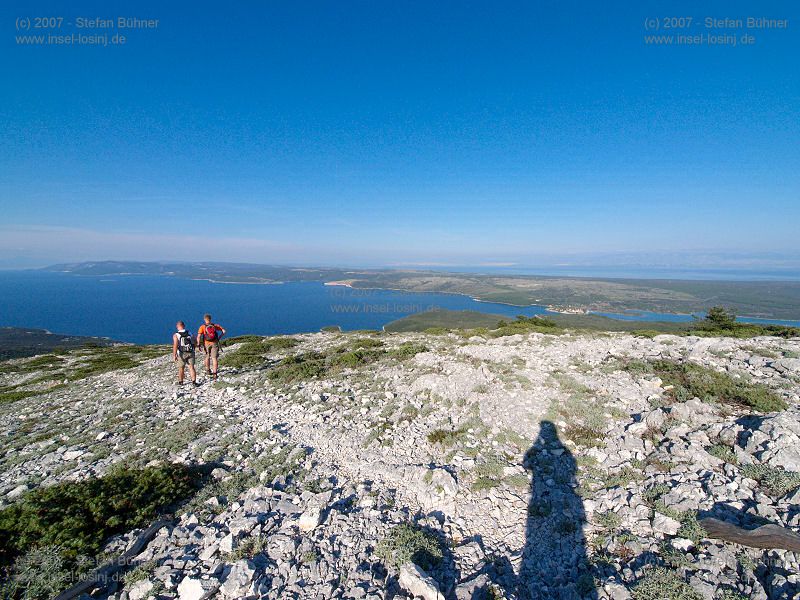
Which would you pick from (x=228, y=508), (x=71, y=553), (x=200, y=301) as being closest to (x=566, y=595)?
(x=228, y=508)

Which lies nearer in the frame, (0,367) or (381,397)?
(381,397)

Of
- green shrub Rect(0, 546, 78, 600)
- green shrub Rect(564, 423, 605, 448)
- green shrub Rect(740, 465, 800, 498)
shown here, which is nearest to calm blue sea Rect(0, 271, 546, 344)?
green shrub Rect(0, 546, 78, 600)

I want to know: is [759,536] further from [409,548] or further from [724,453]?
[409,548]

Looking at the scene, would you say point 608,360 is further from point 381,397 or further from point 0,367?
point 0,367

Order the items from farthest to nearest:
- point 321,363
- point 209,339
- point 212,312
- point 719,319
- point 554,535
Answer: point 212,312
point 719,319
point 321,363
point 209,339
point 554,535

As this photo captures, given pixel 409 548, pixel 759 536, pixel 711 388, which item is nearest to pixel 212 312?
pixel 409 548

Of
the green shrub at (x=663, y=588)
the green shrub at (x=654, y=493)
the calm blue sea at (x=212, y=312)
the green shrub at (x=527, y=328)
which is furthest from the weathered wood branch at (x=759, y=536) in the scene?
the calm blue sea at (x=212, y=312)
